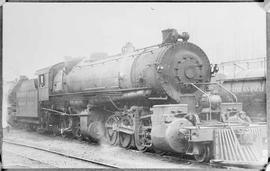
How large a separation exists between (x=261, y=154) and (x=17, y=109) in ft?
13.6

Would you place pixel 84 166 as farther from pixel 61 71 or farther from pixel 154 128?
pixel 61 71

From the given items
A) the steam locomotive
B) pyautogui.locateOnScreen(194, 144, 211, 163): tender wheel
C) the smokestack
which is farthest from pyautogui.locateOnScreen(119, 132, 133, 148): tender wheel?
the smokestack

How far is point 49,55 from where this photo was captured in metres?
6.22

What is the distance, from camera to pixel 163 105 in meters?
5.65

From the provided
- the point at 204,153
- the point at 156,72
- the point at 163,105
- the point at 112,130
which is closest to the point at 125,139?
the point at 112,130

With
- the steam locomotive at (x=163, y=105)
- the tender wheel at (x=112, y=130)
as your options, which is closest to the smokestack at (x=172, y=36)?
the steam locomotive at (x=163, y=105)

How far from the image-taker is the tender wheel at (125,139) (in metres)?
6.25

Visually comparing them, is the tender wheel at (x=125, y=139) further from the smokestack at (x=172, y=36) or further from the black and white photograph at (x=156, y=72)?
the smokestack at (x=172, y=36)

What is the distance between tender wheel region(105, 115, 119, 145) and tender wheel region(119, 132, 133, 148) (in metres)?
0.07

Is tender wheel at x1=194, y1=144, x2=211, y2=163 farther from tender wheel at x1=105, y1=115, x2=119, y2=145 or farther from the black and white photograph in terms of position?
tender wheel at x1=105, y1=115, x2=119, y2=145

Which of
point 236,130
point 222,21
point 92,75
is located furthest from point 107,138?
point 222,21

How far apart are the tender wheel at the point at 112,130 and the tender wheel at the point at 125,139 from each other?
7 cm

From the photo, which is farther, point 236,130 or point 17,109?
point 17,109

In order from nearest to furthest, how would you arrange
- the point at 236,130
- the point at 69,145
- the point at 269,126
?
the point at 236,130
the point at 269,126
the point at 69,145
